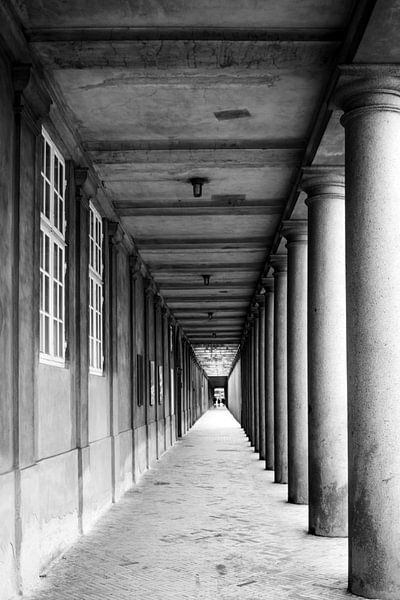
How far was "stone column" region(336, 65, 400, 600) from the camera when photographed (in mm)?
6758

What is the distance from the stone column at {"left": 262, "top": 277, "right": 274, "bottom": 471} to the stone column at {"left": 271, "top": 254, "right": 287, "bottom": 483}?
102 inches

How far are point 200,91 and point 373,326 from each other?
3.55 m

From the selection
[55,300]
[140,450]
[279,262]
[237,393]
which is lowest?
[237,393]

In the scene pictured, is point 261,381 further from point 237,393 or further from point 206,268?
point 237,393

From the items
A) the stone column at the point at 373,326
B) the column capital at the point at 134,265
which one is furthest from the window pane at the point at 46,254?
the column capital at the point at 134,265

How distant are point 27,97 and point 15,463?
3.50 metres

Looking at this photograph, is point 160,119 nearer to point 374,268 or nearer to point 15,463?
point 374,268

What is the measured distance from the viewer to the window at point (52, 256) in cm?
A: 872

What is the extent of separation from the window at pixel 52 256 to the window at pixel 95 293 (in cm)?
222

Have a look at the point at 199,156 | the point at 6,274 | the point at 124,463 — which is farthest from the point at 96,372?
the point at 6,274

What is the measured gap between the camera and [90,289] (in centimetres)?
1186

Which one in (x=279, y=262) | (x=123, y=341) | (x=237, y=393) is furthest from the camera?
(x=237, y=393)

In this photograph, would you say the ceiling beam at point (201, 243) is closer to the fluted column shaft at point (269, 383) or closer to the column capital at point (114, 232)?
the fluted column shaft at point (269, 383)

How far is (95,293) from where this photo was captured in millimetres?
12352
